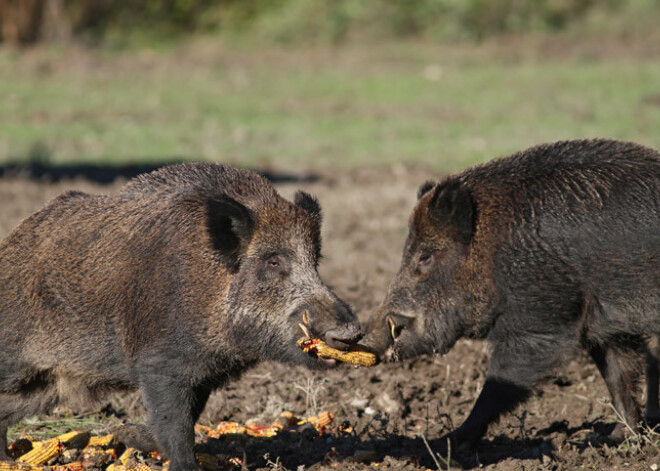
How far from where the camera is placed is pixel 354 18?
27.2 meters

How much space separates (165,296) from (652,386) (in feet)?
9.81

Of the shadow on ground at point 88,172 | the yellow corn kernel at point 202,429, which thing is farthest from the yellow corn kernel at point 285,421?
the shadow on ground at point 88,172

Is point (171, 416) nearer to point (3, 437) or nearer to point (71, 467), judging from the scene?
point (71, 467)

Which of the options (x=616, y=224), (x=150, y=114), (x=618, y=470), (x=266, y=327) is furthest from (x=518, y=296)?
(x=150, y=114)

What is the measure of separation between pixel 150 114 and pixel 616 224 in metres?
13.6

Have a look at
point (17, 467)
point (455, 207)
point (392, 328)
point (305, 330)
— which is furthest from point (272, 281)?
point (17, 467)

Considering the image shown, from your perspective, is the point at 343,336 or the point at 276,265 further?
the point at 276,265

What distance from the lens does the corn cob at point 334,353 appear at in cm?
479

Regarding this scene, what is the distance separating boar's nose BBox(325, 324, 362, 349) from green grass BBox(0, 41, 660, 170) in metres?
9.36

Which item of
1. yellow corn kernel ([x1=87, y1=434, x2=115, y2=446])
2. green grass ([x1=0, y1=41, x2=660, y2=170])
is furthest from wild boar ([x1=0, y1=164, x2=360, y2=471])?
green grass ([x1=0, y1=41, x2=660, y2=170])

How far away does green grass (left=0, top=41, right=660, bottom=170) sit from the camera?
15.1 meters

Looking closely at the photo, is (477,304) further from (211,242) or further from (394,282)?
(211,242)

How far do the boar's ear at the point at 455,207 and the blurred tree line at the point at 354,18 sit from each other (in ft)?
66.8

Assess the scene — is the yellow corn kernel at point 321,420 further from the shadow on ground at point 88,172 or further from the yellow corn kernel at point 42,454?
the shadow on ground at point 88,172
